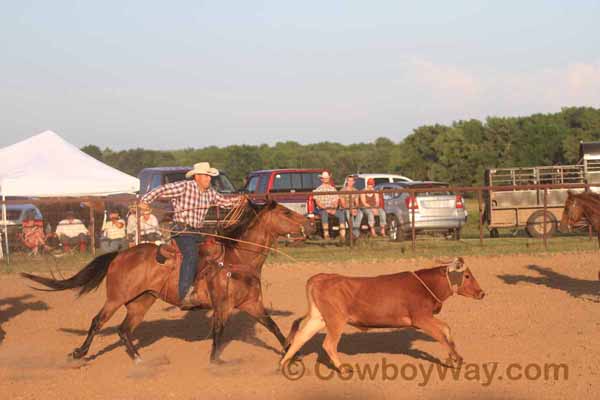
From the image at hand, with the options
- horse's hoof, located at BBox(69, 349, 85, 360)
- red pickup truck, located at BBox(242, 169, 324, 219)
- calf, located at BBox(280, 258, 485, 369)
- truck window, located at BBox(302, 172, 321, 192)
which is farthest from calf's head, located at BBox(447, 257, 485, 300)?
truck window, located at BBox(302, 172, 321, 192)

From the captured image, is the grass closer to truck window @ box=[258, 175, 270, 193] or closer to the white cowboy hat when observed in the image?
truck window @ box=[258, 175, 270, 193]

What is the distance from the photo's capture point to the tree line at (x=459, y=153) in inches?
2175

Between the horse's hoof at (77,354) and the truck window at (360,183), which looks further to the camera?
the truck window at (360,183)

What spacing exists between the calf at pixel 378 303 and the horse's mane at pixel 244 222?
1.30 m

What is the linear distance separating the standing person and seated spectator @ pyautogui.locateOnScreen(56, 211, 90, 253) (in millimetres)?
8605

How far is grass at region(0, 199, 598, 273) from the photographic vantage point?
51.4 ft

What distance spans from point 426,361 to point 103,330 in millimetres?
4517

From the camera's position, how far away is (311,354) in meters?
7.88

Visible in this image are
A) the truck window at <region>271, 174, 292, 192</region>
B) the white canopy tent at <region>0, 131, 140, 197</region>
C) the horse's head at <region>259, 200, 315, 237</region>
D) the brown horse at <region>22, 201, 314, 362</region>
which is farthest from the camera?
the truck window at <region>271, 174, 292, 192</region>

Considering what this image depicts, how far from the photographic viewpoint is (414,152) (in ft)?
215

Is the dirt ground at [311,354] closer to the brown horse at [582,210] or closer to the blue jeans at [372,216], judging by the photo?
the brown horse at [582,210]

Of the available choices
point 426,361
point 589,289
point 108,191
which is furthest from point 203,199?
point 108,191

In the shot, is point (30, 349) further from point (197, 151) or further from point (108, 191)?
point (197, 151)

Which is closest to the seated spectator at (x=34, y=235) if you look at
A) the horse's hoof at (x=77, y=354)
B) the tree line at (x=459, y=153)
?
the horse's hoof at (x=77, y=354)
